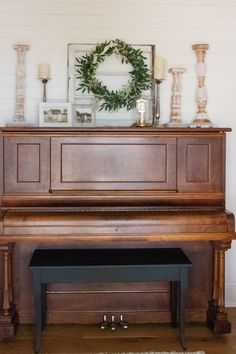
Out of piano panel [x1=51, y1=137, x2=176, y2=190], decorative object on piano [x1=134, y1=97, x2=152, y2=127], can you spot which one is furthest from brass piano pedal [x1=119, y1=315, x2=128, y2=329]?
decorative object on piano [x1=134, y1=97, x2=152, y2=127]

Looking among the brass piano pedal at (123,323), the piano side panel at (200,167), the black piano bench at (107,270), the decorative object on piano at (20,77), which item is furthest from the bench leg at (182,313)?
the decorative object on piano at (20,77)

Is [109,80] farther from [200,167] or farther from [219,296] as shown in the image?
[219,296]

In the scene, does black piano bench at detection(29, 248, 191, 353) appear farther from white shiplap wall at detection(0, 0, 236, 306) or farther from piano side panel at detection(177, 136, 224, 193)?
white shiplap wall at detection(0, 0, 236, 306)

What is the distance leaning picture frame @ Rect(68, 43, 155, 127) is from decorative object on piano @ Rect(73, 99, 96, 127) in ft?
0.04

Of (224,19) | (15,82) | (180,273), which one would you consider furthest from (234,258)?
(15,82)

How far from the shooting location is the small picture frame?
357cm

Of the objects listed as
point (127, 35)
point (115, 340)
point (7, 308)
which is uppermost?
point (127, 35)

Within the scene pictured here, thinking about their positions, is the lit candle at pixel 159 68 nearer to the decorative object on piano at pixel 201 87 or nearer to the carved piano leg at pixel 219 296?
the decorative object on piano at pixel 201 87

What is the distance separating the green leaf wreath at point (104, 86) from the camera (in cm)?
361

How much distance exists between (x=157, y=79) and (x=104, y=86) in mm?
403

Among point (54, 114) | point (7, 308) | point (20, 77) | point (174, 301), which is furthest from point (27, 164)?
point (174, 301)

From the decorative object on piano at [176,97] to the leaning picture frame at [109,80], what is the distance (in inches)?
6.4

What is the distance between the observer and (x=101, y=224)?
3.07 meters

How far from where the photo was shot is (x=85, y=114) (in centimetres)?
365
